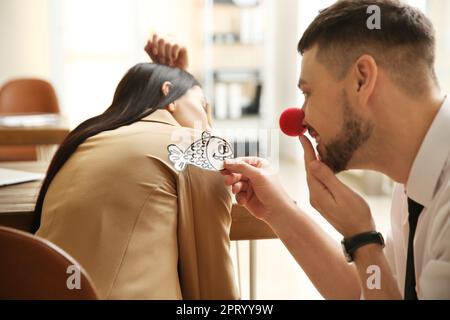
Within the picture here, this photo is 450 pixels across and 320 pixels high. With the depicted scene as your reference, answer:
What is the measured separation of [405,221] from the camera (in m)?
1.09

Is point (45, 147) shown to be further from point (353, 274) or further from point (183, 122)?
point (353, 274)

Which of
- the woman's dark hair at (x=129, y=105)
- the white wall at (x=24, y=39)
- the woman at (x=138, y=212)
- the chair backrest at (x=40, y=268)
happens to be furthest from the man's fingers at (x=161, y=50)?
the white wall at (x=24, y=39)

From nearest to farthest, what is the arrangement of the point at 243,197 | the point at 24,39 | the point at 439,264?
the point at 439,264 → the point at 243,197 → the point at 24,39

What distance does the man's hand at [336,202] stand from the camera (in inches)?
36.1

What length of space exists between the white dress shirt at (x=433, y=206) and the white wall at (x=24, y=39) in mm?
4550

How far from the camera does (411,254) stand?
3.12 ft

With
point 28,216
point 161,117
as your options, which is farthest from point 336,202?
point 28,216

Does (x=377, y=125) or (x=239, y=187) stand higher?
(x=377, y=125)

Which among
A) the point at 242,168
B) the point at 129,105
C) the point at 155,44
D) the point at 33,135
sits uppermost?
the point at 155,44

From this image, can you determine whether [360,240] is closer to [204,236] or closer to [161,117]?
[204,236]

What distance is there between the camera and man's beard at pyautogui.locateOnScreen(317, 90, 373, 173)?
0.96 m

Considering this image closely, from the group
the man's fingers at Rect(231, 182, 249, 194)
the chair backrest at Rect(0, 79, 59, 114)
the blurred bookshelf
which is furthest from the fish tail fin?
the blurred bookshelf

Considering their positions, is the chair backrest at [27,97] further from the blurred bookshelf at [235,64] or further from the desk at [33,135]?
the blurred bookshelf at [235,64]

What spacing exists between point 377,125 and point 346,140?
0.06 metres
